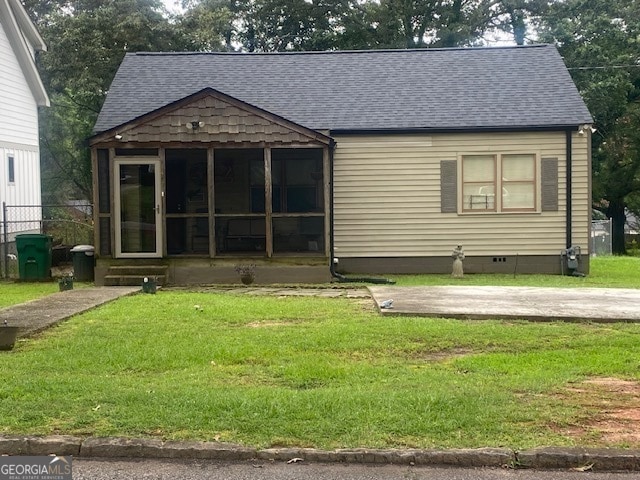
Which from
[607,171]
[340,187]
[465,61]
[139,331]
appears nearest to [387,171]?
[340,187]

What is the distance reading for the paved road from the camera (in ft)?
15.6

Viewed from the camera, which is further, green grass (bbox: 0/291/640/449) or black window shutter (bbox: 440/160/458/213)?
black window shutter (bbox: 440/160/458/213)

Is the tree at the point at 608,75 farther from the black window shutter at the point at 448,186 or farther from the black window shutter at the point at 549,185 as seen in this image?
the black window shutter at the point at 448,186

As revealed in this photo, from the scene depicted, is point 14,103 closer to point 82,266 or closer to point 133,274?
point 82,266

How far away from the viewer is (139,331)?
921cm

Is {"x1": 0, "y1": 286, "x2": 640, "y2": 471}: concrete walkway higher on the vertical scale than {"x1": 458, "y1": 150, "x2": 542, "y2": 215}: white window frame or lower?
lower

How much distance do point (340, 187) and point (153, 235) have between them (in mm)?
4413

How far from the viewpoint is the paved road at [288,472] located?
4.77 meters

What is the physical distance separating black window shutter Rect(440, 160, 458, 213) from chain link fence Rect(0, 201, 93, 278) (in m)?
8.82

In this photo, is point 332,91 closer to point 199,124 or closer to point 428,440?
point 199,124

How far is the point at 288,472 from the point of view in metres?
Result: 4.83

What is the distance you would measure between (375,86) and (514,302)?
884 centimetres

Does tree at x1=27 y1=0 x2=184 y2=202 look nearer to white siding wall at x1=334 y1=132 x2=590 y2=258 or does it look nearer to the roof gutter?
the roof gutter

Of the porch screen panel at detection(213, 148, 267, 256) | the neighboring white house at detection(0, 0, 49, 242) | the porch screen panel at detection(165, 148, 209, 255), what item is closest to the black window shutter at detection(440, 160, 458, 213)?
the porch screen panel at detection(213, 148, 267, 256)
